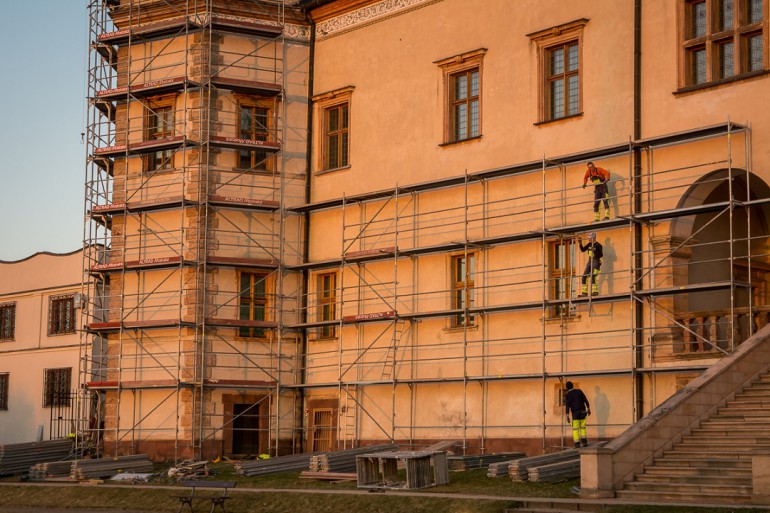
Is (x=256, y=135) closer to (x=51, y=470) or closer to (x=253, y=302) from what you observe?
(x=253, y=302)

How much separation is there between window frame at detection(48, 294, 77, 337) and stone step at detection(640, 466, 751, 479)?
94.9ft

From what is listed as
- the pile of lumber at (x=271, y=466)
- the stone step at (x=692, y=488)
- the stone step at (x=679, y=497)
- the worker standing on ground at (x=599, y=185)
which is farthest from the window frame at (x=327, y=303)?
the stone step at (x=679, y=497)

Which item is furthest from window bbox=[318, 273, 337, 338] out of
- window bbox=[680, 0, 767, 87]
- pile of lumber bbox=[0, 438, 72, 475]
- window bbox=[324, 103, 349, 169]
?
window bbox=[680, 0, 767, 87]

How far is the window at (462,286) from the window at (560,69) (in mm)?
4020

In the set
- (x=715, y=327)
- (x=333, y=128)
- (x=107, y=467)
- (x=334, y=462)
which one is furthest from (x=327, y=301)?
(x=715, y=327)

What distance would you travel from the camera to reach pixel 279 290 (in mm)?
36312

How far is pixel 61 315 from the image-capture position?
47.9 metres

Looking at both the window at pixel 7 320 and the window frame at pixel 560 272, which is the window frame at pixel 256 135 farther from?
the window at pixel 7 320

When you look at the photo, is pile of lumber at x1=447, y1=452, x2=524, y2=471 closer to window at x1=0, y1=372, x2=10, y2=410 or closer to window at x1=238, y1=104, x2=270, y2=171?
window at x1=238, y1=104, x2=270, y2=171

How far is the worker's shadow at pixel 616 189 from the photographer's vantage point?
95.8 feet

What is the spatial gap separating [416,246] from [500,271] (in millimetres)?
2846

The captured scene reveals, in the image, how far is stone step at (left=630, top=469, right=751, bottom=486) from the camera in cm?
2126

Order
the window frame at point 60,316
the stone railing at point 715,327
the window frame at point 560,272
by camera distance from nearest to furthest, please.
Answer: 1. the stone railing at point 715,327
2. the window frame at point 560,272
3. the window frame at point 60,316

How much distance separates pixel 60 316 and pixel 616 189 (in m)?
25.5
